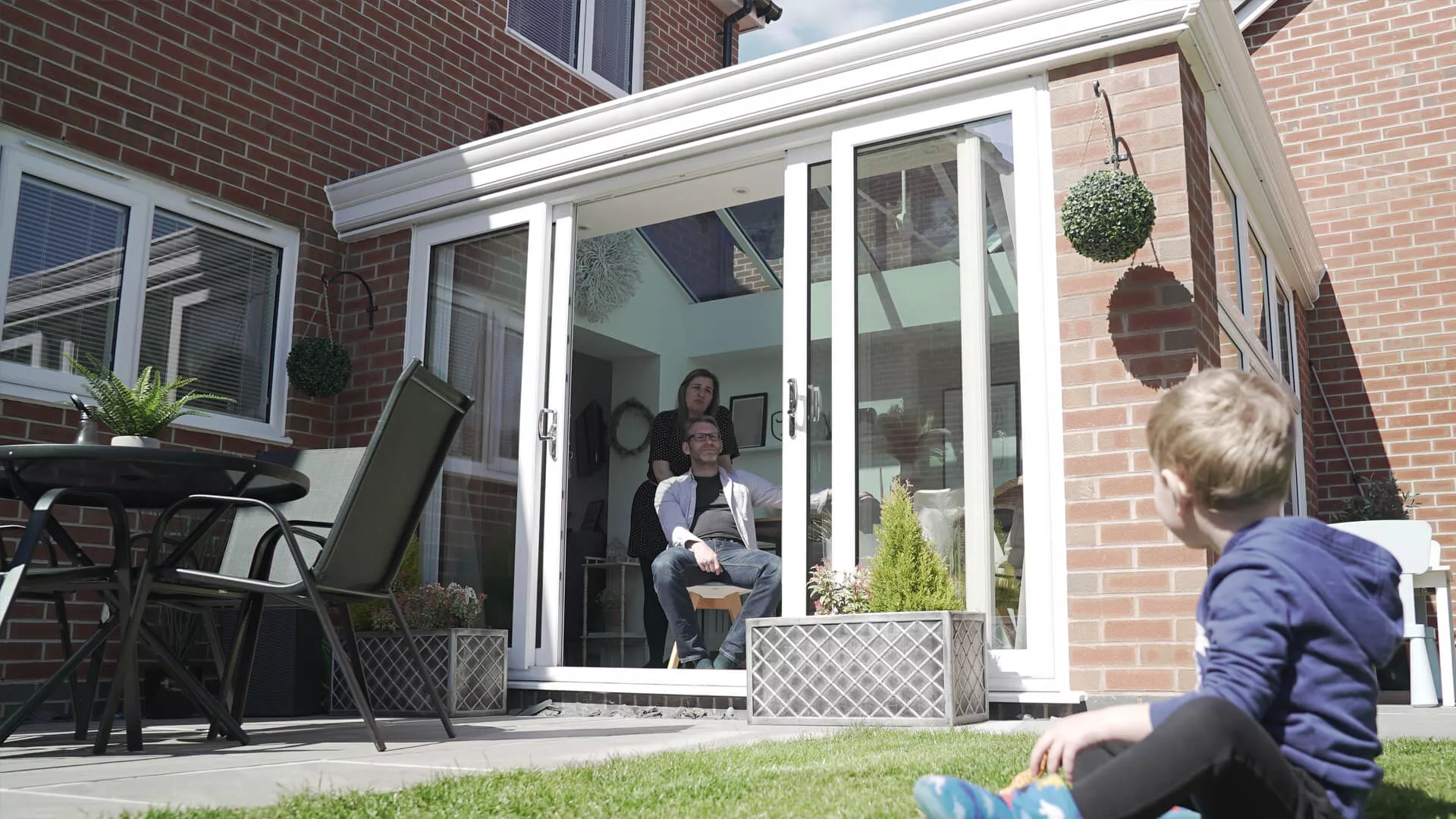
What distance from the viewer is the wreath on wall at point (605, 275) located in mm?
7523

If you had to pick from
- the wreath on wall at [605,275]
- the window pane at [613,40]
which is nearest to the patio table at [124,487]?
the wreath on wall at [605,275]

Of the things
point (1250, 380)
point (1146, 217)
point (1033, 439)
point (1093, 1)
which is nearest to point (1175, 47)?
point (1093, 1)

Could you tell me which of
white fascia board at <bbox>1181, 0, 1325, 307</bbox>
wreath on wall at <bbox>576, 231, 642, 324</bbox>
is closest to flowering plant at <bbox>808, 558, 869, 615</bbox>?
white fascia board at <bbox>1181, 0, 1325, 307</bbox>

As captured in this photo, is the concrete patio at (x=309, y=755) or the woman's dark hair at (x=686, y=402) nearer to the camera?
the concrete patio at (x=309, y=755)

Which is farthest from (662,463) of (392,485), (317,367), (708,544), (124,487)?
(124,487)

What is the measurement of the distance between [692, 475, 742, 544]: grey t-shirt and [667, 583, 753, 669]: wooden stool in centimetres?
25

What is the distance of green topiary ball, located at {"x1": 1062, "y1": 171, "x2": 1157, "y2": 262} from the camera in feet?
12.1

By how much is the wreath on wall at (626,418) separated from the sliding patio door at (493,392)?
2.54m

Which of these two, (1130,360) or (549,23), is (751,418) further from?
(1130,360)

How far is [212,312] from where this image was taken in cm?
539

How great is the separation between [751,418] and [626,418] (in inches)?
33.2

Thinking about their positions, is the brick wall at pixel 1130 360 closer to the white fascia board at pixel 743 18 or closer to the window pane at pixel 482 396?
the window pane at pixel 482 396

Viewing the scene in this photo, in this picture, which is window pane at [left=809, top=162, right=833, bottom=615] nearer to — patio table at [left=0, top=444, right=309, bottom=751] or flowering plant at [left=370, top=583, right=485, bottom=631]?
flowering plant at [left=370, top=583, right=485, bottom=631]

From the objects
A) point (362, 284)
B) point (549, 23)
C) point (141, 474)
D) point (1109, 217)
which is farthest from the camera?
point (549, 23)
